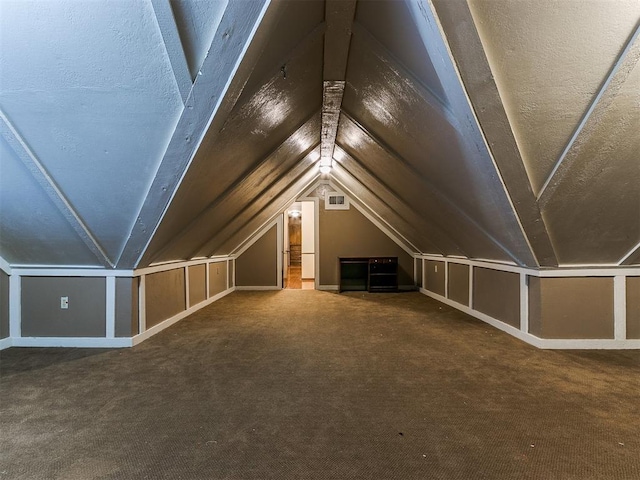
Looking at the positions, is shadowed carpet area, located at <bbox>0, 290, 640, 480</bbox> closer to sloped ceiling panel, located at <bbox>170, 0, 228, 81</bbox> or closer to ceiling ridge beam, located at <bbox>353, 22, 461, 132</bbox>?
ceiling ridge beam, located at <bbox>353, 22, 461, 132</bbox>

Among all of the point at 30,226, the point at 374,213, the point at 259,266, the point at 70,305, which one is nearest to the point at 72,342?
the point at 70,305

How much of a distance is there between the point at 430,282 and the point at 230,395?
5.19 meters

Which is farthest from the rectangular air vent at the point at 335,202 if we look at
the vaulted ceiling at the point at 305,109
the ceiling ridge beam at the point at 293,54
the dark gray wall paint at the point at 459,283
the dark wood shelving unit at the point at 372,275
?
the ceiling ridge beam at the point at 293,54

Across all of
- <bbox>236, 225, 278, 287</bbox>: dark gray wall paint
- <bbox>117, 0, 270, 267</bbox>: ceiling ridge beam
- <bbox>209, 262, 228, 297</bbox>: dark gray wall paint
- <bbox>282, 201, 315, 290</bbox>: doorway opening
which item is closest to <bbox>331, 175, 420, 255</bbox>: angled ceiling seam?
<bbox>282, 201, 315, 290</bbox>: doorway opening

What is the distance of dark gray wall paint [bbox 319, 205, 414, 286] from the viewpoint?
7613mm

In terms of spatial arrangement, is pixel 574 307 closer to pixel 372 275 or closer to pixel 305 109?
pixel 305 109

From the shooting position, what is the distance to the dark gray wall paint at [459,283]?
16.6 feet

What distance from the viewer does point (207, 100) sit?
1.96 m

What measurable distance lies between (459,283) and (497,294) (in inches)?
47.2

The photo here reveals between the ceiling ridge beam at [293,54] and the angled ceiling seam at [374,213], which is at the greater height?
the ceiling ridge beam at [293,54]

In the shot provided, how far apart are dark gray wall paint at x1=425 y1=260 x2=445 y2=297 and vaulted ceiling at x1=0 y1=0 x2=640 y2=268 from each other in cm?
260

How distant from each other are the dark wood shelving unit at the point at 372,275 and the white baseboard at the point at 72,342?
463cm

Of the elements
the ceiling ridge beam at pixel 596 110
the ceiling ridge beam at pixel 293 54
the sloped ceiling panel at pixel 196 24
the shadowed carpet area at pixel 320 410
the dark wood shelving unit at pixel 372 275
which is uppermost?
the ceiling ridge beam at pixel 293 54

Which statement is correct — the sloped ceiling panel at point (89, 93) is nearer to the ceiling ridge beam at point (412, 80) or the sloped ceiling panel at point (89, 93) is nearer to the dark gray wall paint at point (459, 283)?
the ceiling ridge beam at point (412, 80)
